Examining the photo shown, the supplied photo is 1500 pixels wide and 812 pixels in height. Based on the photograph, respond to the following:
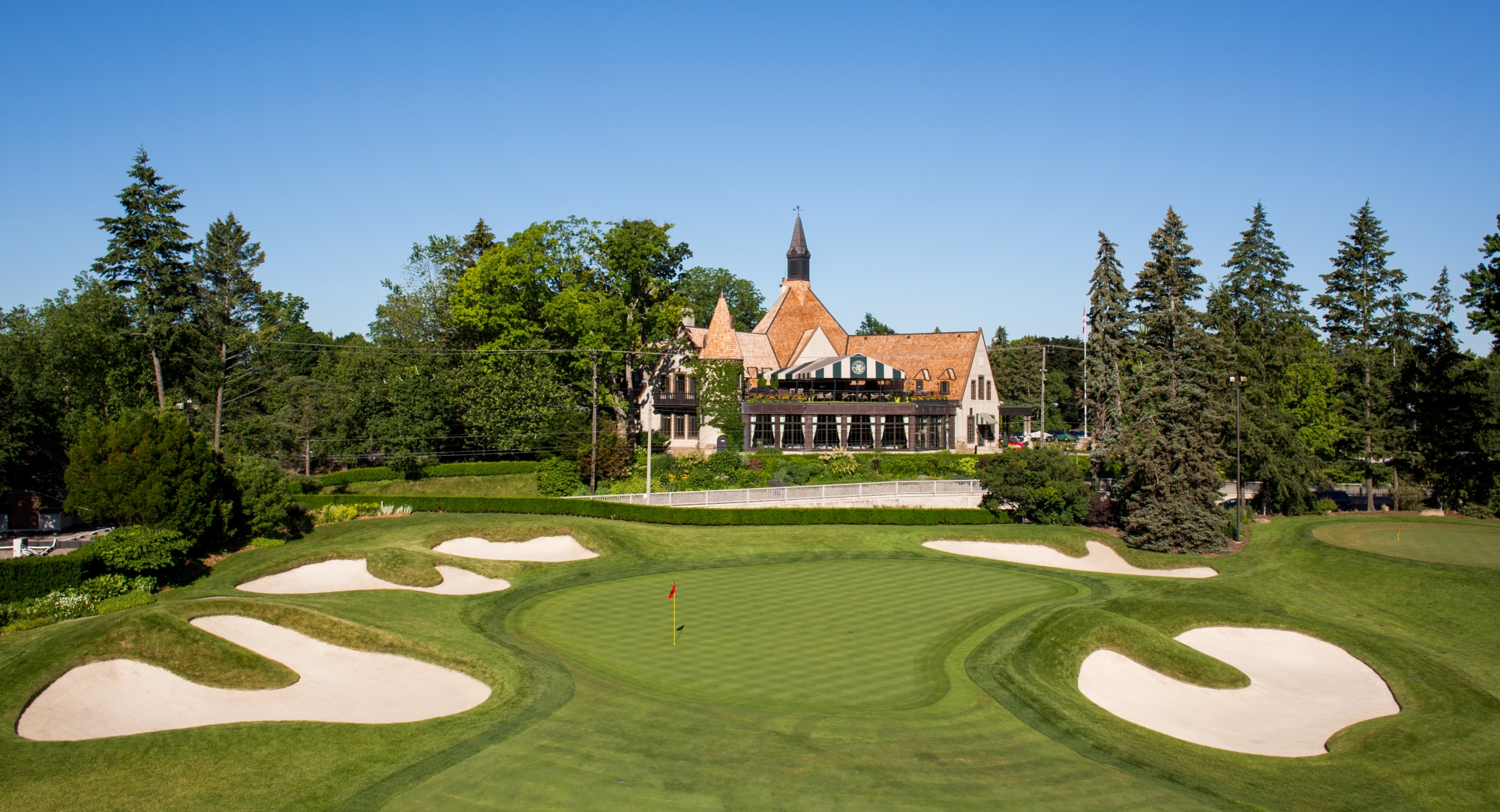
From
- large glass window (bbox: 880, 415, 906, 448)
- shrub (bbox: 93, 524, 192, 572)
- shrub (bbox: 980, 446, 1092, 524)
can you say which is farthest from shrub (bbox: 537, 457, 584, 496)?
shrub (bbox: 93, 524, 192, 572)

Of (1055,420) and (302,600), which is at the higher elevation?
(1055,420)

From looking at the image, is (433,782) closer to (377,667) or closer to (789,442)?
(377,667)

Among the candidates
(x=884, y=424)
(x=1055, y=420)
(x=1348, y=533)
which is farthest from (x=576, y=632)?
(x=1055, y=420)

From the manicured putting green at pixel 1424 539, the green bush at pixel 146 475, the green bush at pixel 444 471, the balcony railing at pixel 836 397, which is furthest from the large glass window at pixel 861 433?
the green bush at pixel 146 475

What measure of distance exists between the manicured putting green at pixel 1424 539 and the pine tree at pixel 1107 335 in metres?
16.4

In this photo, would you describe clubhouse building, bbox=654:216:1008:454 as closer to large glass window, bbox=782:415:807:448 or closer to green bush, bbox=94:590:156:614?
large glass window, bbox=782:415:807:448

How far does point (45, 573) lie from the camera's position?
95.2 ft

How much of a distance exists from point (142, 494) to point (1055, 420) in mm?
98922

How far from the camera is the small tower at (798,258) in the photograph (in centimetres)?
7912

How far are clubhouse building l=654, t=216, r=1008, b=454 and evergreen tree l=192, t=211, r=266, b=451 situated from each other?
28.3 metres

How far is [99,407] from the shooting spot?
180 feet

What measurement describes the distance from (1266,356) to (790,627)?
4440 centimetres

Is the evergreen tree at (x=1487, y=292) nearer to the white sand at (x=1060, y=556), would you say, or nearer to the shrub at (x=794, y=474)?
the white sand at (x=1060, y=556)

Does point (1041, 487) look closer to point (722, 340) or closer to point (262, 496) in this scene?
point (722, 340)
